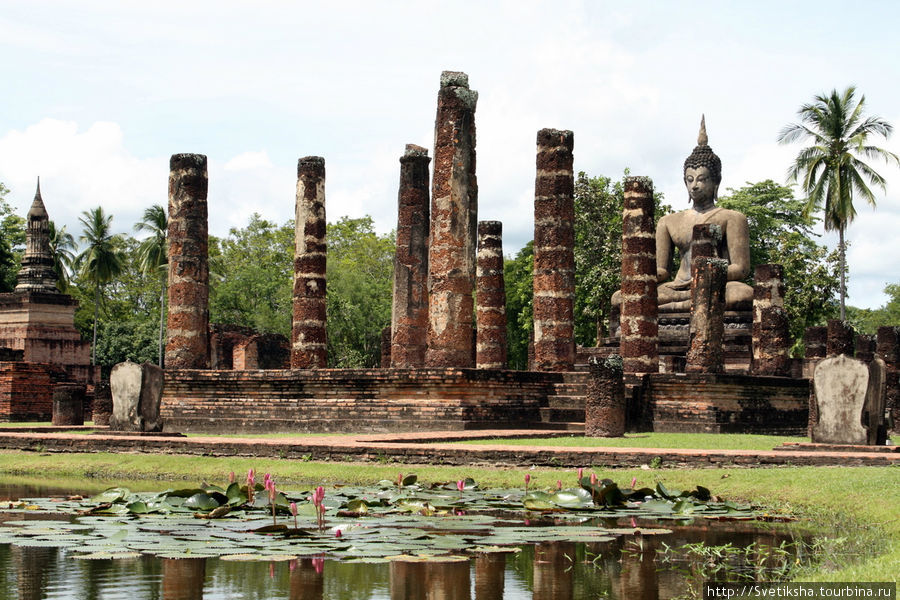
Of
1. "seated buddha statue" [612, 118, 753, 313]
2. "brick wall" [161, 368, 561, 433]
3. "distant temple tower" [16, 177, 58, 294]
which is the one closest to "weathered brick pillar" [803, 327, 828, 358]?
"seated buddha statue" [612, 118, 753, 313]

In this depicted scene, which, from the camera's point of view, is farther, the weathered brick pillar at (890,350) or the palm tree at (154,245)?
the palm tree at (154,245)

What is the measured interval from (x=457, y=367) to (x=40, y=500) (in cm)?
876

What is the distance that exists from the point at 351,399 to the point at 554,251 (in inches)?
220

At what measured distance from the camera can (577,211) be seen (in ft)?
130

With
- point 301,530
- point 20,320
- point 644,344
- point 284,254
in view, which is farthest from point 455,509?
point 284,254

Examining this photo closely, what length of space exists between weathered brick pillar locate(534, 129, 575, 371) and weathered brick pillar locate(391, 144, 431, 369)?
2.24 m

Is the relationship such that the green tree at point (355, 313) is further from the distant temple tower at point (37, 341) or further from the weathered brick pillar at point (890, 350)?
the weathered brick pillar at point (890, 350)

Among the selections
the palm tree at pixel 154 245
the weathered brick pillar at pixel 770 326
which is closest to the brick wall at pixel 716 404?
the weathered brick pillar at pixel 770 326

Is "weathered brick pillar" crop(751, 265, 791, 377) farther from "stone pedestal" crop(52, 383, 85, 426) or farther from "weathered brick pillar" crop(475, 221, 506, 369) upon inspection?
"stone pedestal" crop(52, 383, 85, 426)

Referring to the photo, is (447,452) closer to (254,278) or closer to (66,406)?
(66,406)

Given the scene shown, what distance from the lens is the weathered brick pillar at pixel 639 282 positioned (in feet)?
74.4

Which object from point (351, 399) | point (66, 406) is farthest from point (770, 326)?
point (66, 406)

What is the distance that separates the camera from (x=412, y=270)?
24156 millimetres

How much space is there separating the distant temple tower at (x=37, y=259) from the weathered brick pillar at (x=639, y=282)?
15.8 metres
